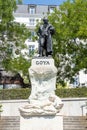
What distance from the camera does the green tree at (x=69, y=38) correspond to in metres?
36.4

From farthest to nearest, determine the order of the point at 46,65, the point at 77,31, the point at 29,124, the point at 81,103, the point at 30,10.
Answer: the point at 30,10 → the point at 77,31 → the point at 81,103 → the point at 46,65 → the point at 29,124

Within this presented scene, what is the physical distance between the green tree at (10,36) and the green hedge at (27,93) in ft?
14.7

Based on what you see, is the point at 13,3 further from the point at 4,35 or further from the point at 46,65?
the point at 46,65

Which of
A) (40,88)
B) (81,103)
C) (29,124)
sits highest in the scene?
(40,88)

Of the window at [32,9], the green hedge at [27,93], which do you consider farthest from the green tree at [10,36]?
the window at [32,9]

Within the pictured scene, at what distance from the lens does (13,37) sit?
37062 millimetres

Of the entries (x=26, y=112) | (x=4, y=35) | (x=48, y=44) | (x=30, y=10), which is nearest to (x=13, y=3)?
(x=4, y=35)

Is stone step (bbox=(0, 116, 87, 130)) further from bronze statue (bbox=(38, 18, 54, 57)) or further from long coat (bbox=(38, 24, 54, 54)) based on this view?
long coat (bbox=(38, 24, 54, 54))

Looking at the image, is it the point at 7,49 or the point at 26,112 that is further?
the point at 7,49

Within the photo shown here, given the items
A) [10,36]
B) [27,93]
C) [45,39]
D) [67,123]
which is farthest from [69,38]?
[45,39]

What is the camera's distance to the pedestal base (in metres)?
18.5

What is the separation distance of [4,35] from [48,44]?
16.9 m

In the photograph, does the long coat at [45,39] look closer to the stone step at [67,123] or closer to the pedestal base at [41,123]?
the pedestal base at [41,123]

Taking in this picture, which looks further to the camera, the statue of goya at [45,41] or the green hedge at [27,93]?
the green hedge at [27,93]
